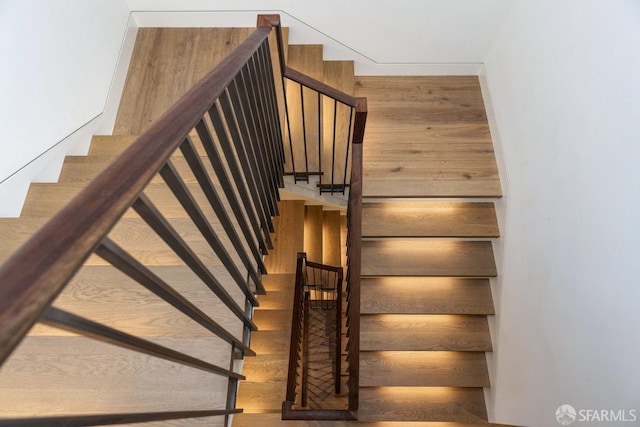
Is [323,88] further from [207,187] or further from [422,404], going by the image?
[422,404]

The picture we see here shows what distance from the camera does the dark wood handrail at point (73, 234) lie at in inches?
19.2

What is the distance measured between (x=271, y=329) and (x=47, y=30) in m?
2.79

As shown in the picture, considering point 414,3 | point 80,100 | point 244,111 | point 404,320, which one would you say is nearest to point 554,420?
point 404,320

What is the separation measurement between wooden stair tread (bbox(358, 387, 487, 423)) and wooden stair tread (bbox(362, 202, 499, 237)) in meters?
1.22

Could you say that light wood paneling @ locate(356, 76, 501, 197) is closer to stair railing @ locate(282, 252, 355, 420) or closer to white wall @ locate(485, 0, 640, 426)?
white wall @ locate(485, 0, 640, 426)

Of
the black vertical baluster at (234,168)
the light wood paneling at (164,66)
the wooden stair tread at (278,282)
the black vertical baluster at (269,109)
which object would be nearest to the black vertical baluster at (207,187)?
the black vertical baluster at (234,168)

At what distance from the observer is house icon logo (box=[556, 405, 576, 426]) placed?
211 centimetres

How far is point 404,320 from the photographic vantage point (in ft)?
10.3

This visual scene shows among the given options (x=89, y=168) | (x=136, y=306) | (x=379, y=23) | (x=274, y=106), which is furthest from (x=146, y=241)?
(x=379, y=23)

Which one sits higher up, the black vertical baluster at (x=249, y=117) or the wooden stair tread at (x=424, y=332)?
the black vertical baluster at (x=249, y=117)

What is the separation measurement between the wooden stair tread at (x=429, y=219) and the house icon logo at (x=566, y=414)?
1272 mm

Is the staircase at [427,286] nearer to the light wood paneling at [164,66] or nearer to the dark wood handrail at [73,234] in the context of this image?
the light wood paneling at [164,66]

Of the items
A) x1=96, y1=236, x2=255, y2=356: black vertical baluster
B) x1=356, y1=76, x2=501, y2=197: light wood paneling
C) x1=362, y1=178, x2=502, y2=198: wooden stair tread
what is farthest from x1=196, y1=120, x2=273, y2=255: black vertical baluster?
x1=356, y1=76, x2=501, y2=197: light wood paneling

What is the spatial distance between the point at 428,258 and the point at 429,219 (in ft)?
1.03
